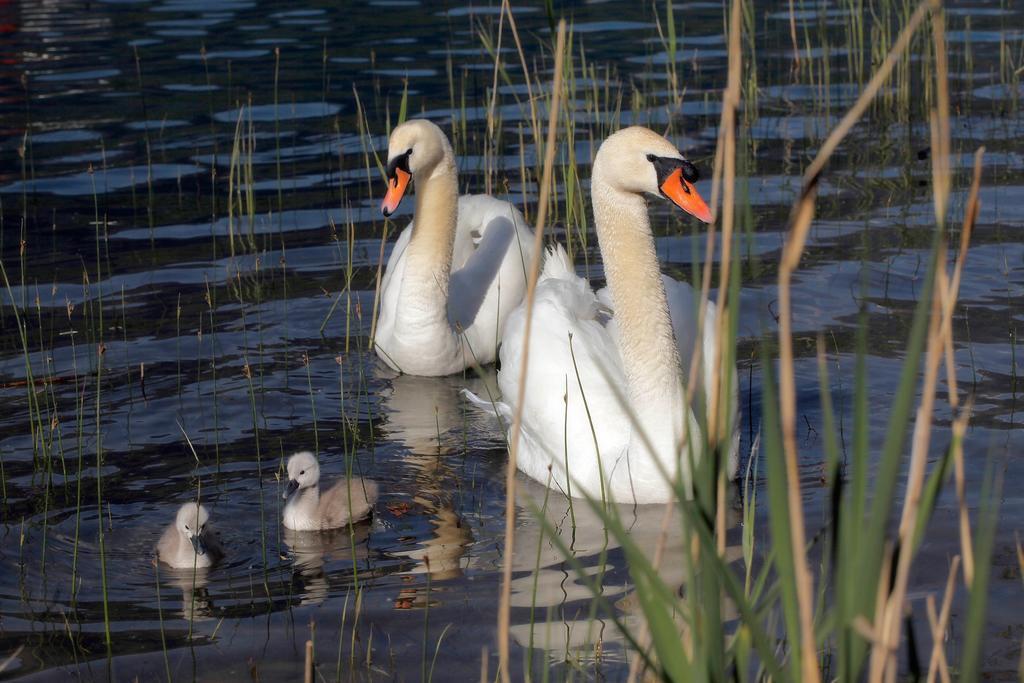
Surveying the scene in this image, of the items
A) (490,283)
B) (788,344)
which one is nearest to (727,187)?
(788,344)

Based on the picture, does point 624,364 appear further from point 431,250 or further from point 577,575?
point 431,250

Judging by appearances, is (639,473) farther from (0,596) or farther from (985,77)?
(985,77)

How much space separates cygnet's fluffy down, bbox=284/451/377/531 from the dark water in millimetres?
79

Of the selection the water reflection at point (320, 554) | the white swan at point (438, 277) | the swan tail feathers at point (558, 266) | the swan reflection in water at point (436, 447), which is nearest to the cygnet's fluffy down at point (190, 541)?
the water reflection at point (320, 554)

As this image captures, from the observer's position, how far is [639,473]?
5.18 metres

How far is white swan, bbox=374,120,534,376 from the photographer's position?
699 centimetres

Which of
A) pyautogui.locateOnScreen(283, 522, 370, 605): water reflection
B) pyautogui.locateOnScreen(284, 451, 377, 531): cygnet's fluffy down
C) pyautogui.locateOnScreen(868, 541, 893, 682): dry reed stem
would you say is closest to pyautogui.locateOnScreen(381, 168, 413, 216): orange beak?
pyautogui.locateOnScreen(284, 451, 377, 531): cygnet's fluffy down

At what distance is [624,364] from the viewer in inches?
214

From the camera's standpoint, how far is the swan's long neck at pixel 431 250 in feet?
23.0

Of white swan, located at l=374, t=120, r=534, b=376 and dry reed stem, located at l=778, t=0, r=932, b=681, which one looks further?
white swan, located at l=374, t=120, r=534, b=376

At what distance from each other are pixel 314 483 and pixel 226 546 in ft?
1.22

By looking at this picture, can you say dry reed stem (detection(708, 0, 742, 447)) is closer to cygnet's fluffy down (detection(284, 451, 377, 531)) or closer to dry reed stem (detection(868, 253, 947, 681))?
dry reed stem (detection(868, 253, 947, 681))

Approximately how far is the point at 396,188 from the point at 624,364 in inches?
77.6

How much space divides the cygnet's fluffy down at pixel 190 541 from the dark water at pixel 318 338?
0.07 metres
